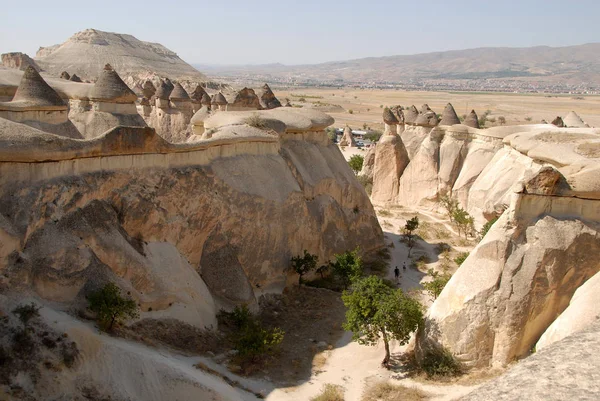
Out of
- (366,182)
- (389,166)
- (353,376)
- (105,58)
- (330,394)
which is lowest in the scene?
(353,376)

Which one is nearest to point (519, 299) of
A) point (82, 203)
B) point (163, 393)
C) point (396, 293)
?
point (396, 293)

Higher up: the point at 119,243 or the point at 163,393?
the point at 119,243

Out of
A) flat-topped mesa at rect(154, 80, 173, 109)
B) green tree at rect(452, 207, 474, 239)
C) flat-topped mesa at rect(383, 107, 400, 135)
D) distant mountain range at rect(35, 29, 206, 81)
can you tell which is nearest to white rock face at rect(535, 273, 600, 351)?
green tree at rect(452, 207, 474, 239)

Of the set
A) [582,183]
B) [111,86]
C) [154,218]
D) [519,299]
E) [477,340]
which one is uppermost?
[111,86]

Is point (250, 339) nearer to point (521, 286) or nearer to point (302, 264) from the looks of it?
point (302, 264)

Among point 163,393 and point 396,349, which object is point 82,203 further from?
point 396,349

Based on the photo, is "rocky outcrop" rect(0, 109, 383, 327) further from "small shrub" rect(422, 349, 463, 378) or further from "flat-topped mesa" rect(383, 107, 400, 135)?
"flat-topped mesa" rect(383, 107, 400, 135)

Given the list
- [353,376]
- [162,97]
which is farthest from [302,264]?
[162,97]
